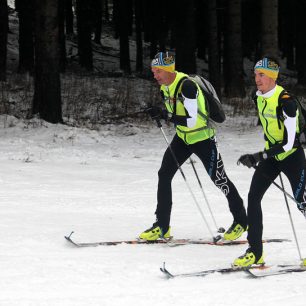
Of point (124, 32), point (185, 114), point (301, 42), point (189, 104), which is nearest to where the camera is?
point (189, 104)

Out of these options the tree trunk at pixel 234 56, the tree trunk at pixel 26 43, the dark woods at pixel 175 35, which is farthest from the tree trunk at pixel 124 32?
the tree trunk at pixel 234 56

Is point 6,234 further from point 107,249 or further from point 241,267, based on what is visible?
point 241,267

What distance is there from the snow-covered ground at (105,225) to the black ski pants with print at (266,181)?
1.38ft

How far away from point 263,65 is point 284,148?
78 cm

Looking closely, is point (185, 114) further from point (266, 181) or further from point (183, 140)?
point (266, 181)

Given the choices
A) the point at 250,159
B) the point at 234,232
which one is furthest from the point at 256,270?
the point at 234,232

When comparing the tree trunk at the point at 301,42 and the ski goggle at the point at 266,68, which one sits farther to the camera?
the tree trunk at the point at 301,42

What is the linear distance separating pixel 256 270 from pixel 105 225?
2.54 metres

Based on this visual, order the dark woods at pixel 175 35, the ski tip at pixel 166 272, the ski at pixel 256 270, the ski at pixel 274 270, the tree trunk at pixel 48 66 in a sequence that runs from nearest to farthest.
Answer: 1. the ski tip at pixel 166 272
2. the ski at pixel 256 270
3. the ski at pixel 274 270
4. the tree trunk at pixel 48 66
5. the dark woods at pixel 175 35

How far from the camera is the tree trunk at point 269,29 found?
1598 cm

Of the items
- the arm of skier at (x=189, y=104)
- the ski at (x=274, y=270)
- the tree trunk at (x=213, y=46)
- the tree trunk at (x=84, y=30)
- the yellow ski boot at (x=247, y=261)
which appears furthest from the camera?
the tree trunk at (x=84, y=30)

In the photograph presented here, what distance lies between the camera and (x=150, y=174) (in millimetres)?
11719

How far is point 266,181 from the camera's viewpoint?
6062 mm

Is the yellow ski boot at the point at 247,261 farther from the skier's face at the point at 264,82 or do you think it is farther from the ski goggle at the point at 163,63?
the ski goggle at the point at 163,63
